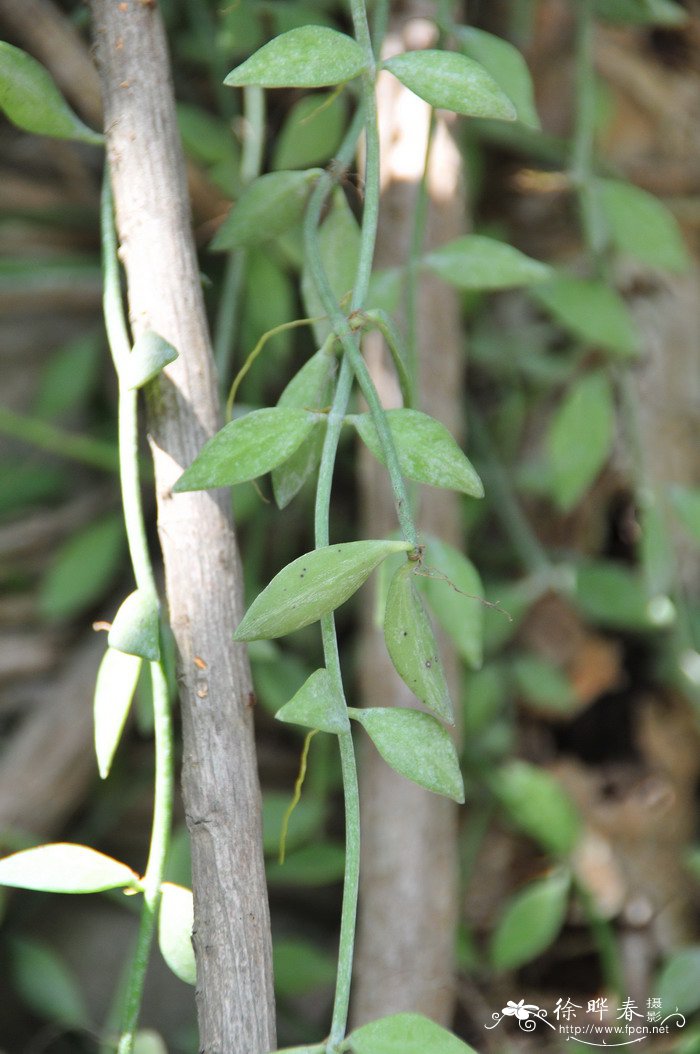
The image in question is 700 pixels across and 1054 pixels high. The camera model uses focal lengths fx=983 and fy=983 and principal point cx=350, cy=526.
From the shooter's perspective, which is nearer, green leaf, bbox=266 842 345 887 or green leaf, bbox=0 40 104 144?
green leaf, bbox=0 40 104 144

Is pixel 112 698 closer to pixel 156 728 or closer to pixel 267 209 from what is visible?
pixel 156 728

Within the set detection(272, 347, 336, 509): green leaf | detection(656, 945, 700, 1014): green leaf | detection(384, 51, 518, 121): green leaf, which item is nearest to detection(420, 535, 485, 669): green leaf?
detection(272, 347, 336, 509): green leaf

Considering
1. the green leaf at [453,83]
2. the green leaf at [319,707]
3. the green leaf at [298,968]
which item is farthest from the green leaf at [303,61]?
the green leaf at [298,968]

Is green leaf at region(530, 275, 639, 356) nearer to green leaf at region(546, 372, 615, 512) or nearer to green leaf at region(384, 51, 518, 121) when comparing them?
green leaf at region(546, 372, 615, 512)

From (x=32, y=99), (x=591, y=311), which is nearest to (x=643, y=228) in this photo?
(x=591, y=311)

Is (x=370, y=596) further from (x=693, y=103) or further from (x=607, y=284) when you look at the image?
(x=693, y=103)

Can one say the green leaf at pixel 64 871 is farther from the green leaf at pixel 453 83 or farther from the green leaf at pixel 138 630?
the green leaf at pixel 453 83
